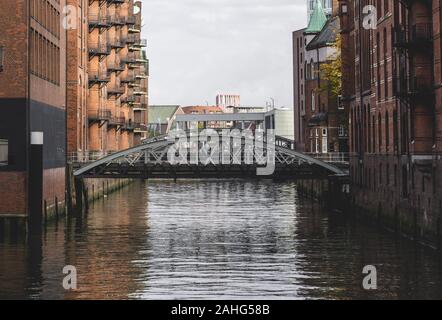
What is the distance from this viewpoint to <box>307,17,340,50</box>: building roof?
9231 cm

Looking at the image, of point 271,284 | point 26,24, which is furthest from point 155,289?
point 26,24

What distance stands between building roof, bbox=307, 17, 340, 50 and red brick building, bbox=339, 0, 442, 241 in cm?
2676

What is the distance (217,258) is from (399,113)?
13440mm

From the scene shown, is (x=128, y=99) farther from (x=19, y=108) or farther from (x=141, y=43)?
(x=19, y=108)

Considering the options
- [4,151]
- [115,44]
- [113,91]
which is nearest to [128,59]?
[115,44]

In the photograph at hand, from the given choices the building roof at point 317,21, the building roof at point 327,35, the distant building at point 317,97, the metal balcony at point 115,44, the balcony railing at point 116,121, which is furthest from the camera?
the building roof at point 317,21

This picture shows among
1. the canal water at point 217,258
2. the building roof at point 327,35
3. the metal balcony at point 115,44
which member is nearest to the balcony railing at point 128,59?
the metal balcony at point 115,44

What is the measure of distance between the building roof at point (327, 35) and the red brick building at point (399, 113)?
2676 cm

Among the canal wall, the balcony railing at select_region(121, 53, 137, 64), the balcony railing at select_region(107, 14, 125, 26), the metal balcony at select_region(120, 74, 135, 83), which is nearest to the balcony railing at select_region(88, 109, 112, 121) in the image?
the balcony railing at select_region(107, 14, 125, 26)

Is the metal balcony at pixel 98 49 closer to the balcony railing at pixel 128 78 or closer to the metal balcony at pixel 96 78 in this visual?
the metal balcony at pixel 96 78

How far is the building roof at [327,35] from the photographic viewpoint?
9231 centimetres
